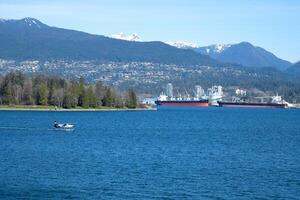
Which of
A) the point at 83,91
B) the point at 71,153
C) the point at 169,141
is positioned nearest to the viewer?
the point at 71,153

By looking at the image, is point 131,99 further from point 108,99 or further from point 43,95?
point 43,95

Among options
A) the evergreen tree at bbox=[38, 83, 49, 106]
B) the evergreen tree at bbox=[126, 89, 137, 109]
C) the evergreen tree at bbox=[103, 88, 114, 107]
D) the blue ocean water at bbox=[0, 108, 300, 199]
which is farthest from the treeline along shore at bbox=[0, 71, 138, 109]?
the blue ocean water at bbox=[0, 108, 300, 199]

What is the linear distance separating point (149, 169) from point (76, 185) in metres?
6.84

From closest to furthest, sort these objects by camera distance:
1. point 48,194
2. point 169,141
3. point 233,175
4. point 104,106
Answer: point 48,194 → point 233,175 → point 169,141 → point 104,106

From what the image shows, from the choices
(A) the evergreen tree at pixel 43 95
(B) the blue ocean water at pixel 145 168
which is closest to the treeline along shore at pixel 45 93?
(A) the evergreen tree at pixel 43 95

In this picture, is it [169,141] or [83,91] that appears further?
[83,91]

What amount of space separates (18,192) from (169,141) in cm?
2972

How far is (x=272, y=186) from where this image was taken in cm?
3341

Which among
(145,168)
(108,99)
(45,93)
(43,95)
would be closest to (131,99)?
(108,99)

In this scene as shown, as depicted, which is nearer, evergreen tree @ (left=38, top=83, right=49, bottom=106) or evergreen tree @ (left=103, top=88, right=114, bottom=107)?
evergreen tree @ (left=38, top=83, right=49, bottom=106)

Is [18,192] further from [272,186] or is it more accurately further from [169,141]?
[169,141]

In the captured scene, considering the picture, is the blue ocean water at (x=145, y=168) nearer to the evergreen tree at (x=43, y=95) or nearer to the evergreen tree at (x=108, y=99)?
the evergreen tree at (x=43, y=95)

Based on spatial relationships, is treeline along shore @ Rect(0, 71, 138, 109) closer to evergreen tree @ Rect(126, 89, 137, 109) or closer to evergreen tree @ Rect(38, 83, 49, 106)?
evergreen tree @ Rect(38, 83, 49, 106)

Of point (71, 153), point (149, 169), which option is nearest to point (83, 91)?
point (71, 153)
